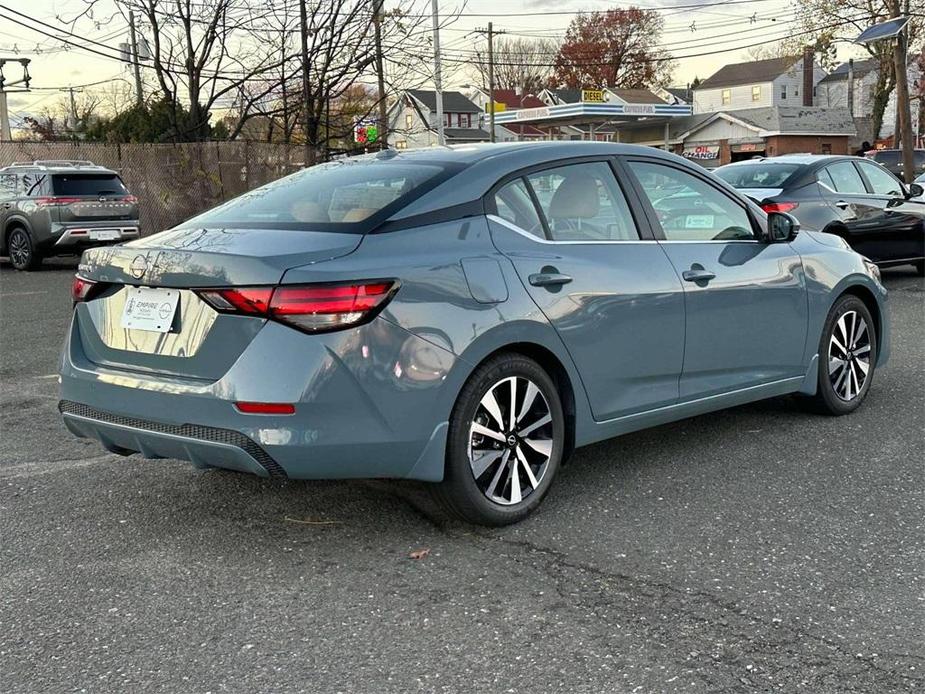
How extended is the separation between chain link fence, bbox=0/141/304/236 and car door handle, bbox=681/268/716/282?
17.4 meters

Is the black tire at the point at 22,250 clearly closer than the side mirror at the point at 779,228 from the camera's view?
No

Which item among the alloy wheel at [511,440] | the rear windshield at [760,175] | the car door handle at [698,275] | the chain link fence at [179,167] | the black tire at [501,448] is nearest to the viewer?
the black tire at [501,448]

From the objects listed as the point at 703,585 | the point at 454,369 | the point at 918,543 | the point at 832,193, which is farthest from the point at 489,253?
the point at 832,193

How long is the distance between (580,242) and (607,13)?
94196mm

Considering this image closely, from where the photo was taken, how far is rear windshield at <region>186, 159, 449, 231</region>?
402 centimetres

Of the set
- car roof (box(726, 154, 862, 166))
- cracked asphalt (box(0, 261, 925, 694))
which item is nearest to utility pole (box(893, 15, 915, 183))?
car roof (box(726, 154, 862, 166))

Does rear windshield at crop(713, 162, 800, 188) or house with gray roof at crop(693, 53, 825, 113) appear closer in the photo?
rear windshield at crop(713, 162, 800, 188)

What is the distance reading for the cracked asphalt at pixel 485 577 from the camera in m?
2.94

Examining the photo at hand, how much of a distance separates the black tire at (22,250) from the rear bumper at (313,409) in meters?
14.2

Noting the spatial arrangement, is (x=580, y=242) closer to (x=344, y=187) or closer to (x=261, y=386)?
(x=344, y=187)

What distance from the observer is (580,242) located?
4.42 m

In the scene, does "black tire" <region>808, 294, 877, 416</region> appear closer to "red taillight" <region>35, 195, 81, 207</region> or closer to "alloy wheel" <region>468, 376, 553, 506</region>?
"alloy wheel" <region>468, 376, 553, 506</region>

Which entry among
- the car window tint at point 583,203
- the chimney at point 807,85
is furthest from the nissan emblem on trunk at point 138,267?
the chimney at point 807,85

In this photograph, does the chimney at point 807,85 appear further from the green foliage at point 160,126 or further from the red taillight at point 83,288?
the red taillight at point 83,288
